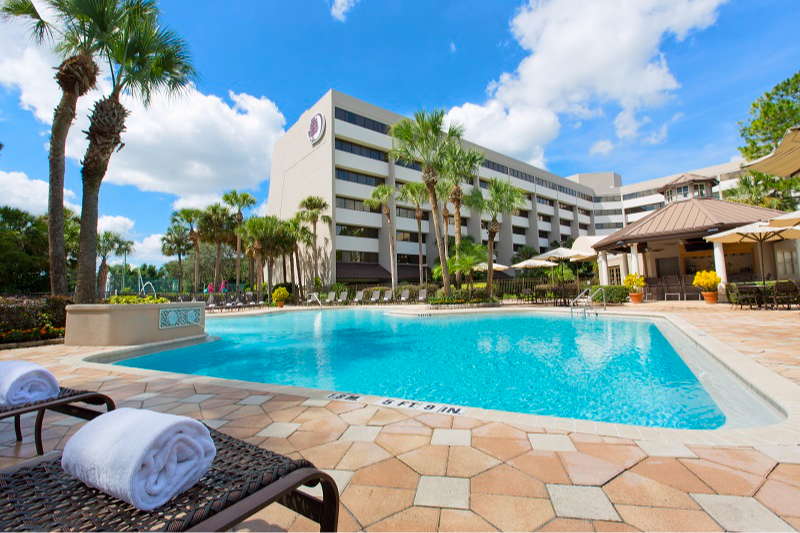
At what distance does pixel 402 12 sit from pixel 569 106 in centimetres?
903

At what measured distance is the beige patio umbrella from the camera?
5.51 m

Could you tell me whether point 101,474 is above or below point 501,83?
below

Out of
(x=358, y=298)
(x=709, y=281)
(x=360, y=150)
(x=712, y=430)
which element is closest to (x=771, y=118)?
(x=709, y=281)

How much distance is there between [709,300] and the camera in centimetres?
1401

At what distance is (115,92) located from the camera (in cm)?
923

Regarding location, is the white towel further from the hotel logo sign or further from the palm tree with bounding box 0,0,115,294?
the hotel logo sign

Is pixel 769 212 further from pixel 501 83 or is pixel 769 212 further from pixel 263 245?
pixel 263 245

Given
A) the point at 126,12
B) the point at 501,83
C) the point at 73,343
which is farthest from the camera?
the point at 501,83

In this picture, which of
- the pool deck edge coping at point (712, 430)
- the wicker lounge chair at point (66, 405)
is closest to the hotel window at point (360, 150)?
the pool deck edge coping at point (712, 430)

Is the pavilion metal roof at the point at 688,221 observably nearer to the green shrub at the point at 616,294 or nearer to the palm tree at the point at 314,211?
the green shrub at the point at 616,294

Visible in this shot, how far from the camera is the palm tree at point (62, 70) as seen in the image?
8.89 meters

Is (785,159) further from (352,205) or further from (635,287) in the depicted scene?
(352,205)

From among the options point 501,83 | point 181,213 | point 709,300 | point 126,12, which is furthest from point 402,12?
point 181,213

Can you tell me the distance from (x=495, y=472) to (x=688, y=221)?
65.4 ft
